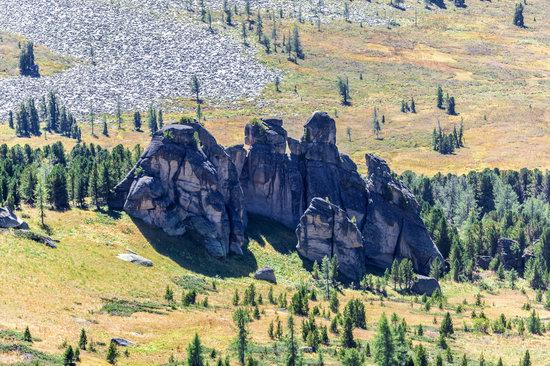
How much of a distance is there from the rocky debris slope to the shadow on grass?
55.8 inches

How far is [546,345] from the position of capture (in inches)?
4614

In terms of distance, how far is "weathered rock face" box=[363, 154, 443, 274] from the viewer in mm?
161750

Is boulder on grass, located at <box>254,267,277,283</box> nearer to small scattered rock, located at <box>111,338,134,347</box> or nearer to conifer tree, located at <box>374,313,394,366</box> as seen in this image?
small scattered rock, located at <box>111,338,134,347</box>

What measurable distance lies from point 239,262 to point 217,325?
115 feet

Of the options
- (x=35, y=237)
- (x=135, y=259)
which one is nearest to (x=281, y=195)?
(x=135, y=259)

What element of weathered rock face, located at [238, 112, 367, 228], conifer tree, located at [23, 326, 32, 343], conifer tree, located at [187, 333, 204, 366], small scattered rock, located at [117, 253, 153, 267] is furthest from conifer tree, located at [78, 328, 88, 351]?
weathered rock face, located at [238, 112, 367, 228]

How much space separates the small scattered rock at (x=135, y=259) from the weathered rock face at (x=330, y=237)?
→ 3088cm

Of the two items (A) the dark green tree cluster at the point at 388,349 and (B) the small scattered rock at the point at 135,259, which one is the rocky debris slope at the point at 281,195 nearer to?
(B) the small scattered rock at the point at 135,259

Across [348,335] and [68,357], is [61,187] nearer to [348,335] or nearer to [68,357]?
[348,335]

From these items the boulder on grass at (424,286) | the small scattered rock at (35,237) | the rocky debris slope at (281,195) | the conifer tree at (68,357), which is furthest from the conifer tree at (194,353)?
the boulder on grass at (424,286)

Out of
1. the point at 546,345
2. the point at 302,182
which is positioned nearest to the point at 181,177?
the point at 302,182

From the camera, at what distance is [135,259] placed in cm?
13125

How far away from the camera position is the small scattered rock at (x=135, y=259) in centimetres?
13050

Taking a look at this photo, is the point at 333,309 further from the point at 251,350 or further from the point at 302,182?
the point at 302,182
